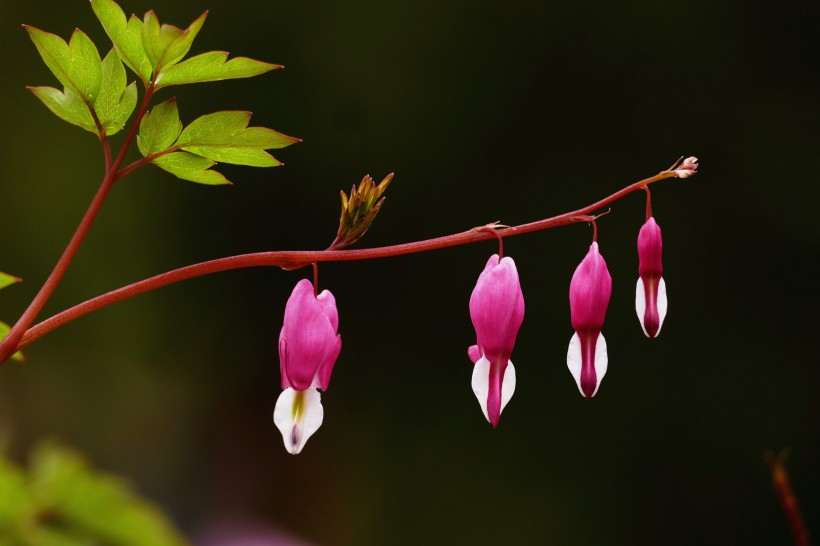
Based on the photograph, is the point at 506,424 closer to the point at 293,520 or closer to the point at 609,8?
the point at 293,520

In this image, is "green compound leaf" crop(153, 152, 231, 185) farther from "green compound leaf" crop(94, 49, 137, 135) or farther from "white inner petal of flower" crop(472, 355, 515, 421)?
"white inner petal of flower" crop(472, 355, 515, 421)

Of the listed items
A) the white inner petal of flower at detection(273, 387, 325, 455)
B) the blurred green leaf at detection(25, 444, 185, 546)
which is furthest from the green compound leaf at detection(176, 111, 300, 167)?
the blurred green leaf at detection(25, 444, 185, 546)

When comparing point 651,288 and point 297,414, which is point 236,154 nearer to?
point 297,414

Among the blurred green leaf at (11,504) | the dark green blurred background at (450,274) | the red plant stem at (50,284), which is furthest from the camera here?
the dark green blurred background at (450,274)

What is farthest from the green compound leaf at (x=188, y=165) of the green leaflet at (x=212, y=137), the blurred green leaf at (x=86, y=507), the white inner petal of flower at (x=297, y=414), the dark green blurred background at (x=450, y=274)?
the dark green blurred background at (x=450, y=274)

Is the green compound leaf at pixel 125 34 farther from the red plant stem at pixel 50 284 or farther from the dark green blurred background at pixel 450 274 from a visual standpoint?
the dark green blurred background at pixel 450 274

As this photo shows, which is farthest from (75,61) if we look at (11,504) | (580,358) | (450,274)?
(450,274)

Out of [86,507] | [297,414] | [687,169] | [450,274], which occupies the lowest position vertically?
[86,507]
